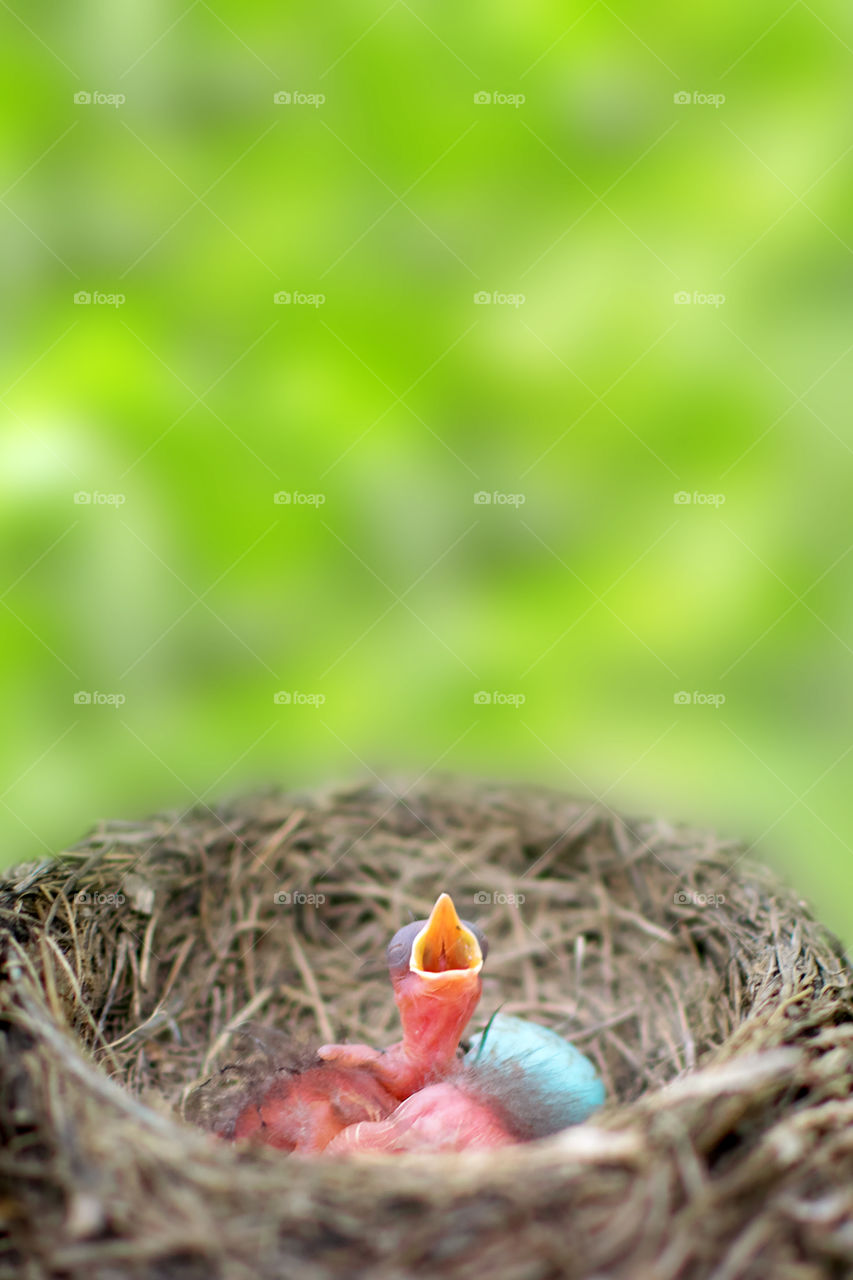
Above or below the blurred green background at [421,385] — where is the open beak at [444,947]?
below

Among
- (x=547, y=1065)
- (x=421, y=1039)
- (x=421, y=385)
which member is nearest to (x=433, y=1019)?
(x=421, y=1039)

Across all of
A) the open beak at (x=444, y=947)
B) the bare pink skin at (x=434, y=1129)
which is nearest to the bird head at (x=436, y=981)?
the open beak at (x=444, y=947)

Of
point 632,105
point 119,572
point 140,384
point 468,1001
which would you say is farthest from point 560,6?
point 468,1001

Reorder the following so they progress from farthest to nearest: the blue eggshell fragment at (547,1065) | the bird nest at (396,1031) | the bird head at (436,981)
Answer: the bird head at (436,981) → the blue eggshell fragment at (547,1065) → the bird nest at (396,1031)

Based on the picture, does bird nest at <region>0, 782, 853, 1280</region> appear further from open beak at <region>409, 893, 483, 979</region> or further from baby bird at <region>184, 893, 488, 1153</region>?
open beak at <region>409, 893, 483, 979</region>

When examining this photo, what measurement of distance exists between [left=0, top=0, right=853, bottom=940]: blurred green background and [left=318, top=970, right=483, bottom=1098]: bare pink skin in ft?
2.16

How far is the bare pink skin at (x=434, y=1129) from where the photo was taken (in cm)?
128

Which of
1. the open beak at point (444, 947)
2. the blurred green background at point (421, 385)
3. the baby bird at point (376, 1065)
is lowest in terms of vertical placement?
the baby bird at point (376, 1065)

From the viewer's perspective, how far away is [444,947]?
60.9 inches

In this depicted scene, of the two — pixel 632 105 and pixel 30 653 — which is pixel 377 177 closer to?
Result: pixel 632 105

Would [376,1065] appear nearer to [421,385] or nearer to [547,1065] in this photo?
[547,1065]

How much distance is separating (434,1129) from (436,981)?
0.22 meters

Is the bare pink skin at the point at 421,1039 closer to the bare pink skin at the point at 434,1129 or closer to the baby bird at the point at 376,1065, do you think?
the baby bird at the point at 376,1065

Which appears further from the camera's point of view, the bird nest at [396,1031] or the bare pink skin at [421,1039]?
the bare pink skin at [421,1039]
